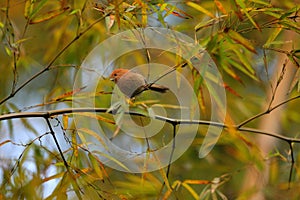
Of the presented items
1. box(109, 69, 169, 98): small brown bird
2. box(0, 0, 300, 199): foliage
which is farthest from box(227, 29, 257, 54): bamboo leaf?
box(109, 69, 169, 98): small brown bird

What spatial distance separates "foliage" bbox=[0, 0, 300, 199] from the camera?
3.34 ft

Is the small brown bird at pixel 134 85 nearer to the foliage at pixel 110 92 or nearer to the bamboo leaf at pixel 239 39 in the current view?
the foliage at pixel 110 92

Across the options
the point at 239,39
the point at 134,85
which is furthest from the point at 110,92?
the point at 239,39

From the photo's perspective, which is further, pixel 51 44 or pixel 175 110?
pixel 51 44

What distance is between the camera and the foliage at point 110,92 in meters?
1.02

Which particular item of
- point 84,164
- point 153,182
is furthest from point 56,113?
point 153,182

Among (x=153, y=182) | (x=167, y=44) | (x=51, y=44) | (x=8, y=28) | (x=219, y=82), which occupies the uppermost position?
(x=51, y=44)

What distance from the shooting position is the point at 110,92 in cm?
106

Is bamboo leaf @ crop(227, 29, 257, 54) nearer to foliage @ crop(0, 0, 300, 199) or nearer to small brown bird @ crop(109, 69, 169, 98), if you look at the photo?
foliage @ crop(0, 0, 300, 199)

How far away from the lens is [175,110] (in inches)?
48.5

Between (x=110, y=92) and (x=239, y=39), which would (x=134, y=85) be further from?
(x=239, y=39)

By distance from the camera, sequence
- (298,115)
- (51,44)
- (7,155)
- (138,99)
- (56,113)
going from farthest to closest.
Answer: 1. (298,115)
2. (51,44)
3. (7,155)
4. (138,99)
5. (56,113)

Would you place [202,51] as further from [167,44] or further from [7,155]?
[7,155]

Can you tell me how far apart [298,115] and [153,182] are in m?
0.74
